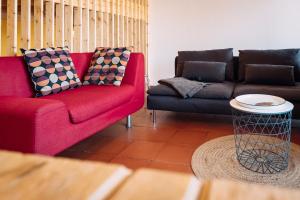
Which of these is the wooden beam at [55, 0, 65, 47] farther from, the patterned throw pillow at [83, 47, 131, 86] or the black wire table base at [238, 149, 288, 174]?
the black wire table base at [238, 149, 288, 174]

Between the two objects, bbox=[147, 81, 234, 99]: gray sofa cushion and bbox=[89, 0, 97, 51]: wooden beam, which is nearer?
bbox=[147, 81, 234, 99]: gray sofa cushion

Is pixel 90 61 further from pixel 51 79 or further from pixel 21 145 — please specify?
pixel 21 145

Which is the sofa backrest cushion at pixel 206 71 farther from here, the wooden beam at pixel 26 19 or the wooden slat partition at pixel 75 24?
the wooden beam at pixel 26 19

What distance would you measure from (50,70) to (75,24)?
4.44 ft

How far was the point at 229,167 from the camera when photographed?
2006 mm

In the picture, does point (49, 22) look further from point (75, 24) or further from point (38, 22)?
point (75, 24)

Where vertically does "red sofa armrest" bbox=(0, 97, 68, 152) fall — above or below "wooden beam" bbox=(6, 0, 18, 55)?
below

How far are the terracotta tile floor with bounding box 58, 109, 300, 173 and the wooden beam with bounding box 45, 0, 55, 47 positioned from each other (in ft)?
4.00

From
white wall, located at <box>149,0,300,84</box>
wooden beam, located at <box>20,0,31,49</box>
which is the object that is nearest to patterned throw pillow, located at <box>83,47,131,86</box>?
wooden beam, located at <box>20,0,31,49</box>

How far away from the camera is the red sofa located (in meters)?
1.64

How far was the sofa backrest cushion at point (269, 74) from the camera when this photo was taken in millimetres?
3133

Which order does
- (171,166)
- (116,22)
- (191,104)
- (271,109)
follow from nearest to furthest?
(271,109), (171,166), (191,104), (116,22)

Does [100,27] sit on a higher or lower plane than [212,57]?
higher

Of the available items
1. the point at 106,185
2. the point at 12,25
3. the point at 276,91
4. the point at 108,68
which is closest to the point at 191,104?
the point at 276,91
